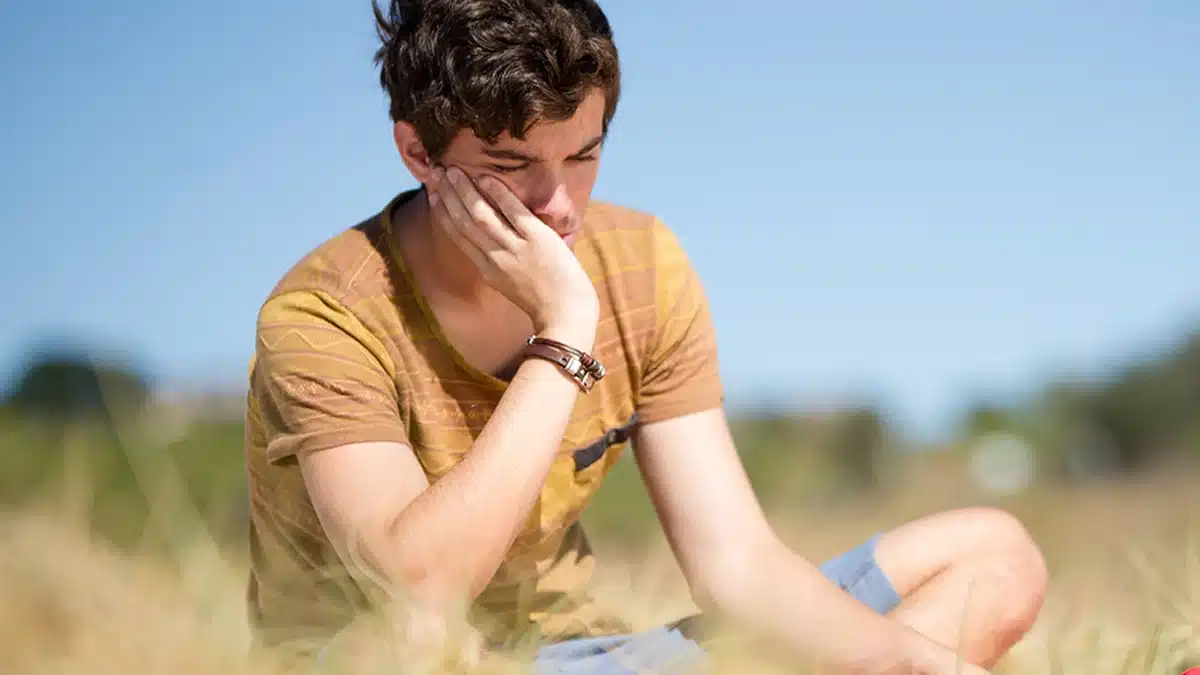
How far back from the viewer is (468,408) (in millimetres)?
2400

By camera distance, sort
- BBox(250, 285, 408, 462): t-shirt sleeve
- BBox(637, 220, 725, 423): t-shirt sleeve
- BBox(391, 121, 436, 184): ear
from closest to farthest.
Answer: BBox(250, 285, 408, 462): t-shirt sleeve
BBox(391, 121, 436, 184): ear
BBox(637, 220, 725, 423): t-shirt sleeve

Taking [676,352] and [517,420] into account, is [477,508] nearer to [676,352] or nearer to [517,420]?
[517,420]

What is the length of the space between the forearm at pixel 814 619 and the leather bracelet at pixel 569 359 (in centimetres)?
58

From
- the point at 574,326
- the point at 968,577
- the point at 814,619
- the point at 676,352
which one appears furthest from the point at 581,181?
the point at 968,577

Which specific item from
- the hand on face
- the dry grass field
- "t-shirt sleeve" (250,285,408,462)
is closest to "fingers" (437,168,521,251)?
the hand on face

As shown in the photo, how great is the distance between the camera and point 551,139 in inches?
89.2

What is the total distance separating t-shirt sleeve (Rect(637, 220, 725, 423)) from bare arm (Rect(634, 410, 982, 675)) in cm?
4

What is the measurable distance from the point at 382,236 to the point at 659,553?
1016mm

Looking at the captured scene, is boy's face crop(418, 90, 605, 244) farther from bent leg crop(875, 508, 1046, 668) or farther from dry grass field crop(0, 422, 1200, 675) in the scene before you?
bent leg crop(875, 508, 1046, 668)

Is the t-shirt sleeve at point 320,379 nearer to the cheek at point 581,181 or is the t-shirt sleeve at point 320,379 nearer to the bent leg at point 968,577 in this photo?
the cheek at point 581,181

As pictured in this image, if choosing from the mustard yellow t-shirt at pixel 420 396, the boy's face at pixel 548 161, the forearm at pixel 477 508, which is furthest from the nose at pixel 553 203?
the forearm at pixel 477 508

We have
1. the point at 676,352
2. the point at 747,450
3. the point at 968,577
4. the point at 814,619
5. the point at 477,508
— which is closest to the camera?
the point at 477,508

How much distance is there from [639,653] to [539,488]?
1.43 ft

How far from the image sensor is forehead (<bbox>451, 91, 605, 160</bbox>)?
2262mm
